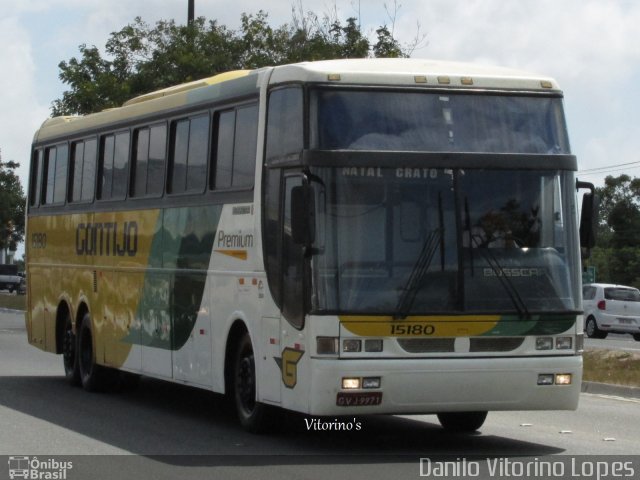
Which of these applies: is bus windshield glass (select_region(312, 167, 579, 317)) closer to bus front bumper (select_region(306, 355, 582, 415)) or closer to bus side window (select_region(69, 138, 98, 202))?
bus front bumper (select_region(306, 355, 582, 415))

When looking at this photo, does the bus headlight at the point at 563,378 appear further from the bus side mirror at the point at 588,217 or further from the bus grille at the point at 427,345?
the bus side mirror at the point at 588,217

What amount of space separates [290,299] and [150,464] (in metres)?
1.92

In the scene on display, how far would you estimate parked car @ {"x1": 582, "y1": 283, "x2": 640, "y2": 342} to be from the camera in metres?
41.3

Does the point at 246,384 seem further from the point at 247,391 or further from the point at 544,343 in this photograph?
the point at 544,343

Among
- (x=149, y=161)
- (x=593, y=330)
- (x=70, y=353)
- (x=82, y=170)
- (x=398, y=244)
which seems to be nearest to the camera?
(x=398, y=244)

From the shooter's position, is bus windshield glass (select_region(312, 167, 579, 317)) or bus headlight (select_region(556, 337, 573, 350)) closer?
bus windshield glass (select_region(312, 167, 579, 317))

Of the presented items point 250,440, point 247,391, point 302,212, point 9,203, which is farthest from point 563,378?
point 9,203

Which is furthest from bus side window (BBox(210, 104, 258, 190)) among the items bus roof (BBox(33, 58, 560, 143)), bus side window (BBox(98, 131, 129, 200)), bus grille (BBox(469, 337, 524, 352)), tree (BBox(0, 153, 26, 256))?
tree (BBox(0, 153, 26, 256))

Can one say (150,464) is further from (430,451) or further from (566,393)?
(566,393)

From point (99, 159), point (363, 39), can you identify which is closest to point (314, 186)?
point (99, 159)

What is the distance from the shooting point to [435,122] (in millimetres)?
12914

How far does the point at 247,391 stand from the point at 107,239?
16.6 feet

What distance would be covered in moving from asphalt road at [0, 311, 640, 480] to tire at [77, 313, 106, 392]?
63 cm

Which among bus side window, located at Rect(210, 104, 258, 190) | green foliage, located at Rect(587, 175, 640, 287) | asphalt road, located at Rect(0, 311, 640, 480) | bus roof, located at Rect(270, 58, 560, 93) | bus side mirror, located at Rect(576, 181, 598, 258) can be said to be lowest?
asphalt road, located at Rect(0, 311, 640, 480)
